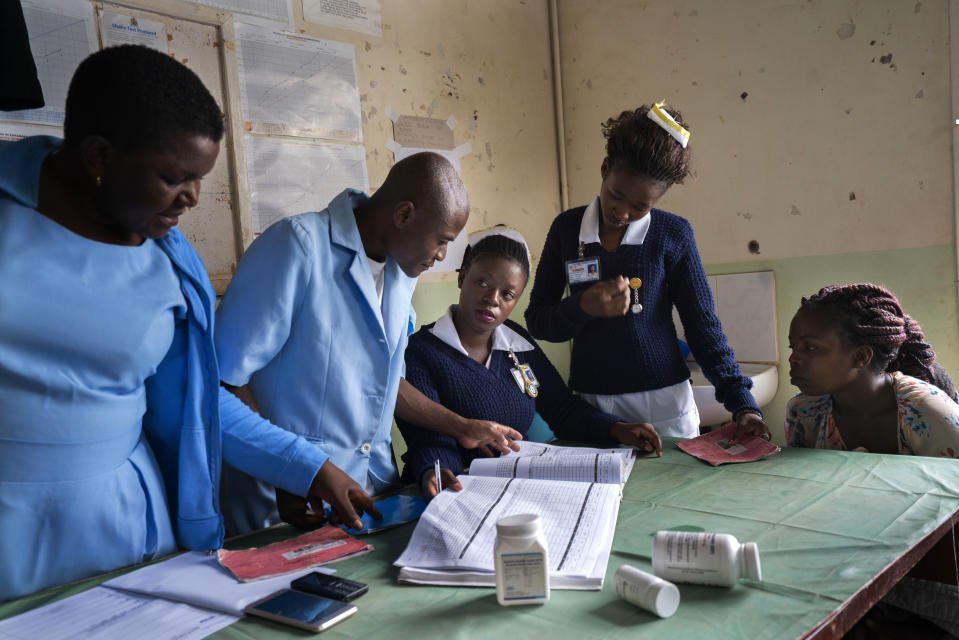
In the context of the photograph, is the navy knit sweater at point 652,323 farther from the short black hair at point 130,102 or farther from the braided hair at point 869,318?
the short black hair at point 130,102

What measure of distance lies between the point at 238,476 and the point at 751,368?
2.40m

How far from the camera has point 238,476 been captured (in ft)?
4.42

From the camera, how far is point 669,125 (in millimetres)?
1757

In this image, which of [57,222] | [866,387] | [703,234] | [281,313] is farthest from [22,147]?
[703,234]

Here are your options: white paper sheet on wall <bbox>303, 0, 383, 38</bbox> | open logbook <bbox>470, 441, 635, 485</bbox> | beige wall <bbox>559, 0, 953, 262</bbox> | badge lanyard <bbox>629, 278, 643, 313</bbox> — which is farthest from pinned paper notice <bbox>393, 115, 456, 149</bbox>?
open logbook <bbox>470, 441, 635, 485</bbox>

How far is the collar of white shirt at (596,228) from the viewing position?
72.6 inches

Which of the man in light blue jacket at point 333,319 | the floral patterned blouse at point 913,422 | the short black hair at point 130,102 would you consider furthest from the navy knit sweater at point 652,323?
the short black hair at point 130,102

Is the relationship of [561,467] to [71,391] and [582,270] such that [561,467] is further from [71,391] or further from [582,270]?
[71,391]

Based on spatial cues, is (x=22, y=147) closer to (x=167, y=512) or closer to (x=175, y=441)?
(x=175, y=441)

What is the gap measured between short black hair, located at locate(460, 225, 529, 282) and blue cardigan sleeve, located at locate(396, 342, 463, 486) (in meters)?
0.36

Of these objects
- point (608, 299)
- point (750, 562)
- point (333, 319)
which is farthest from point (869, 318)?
point (333, 319)

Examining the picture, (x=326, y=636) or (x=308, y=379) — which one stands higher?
(x=308, y=379)

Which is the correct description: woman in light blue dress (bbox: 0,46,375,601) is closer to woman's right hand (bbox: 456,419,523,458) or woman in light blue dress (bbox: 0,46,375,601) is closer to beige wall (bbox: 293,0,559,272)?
woman's right hand (bbox: 456,419,523,458)

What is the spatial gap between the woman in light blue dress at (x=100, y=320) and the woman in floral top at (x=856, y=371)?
1.30 m
